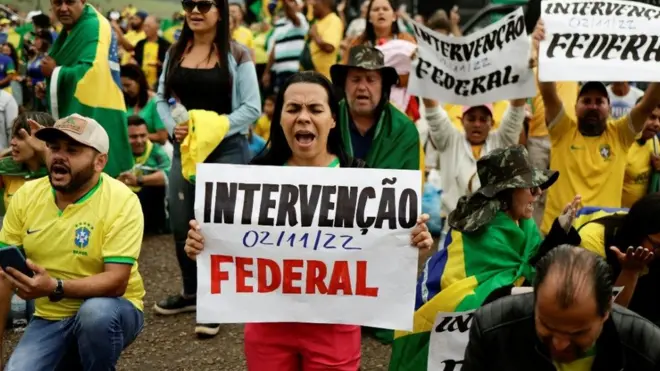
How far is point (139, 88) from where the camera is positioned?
892cm

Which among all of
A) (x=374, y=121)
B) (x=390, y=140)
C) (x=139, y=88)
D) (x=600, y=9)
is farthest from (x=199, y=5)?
(x=139, y=88)

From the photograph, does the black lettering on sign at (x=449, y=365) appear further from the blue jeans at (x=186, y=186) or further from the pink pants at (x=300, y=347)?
the blue jeans at (x=186, y=186)

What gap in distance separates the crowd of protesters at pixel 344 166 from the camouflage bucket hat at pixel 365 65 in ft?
0.04

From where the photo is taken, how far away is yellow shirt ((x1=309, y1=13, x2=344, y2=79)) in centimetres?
932

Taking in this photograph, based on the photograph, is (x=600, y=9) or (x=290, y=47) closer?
(x=600, y=9)

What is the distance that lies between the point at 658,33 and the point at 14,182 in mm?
4148

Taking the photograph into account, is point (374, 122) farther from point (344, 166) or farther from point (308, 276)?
point (308, 276)

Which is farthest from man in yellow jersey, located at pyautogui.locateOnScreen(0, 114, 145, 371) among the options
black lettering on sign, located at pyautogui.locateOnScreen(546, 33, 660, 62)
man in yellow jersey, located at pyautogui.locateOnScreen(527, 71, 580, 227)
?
man in yellow jersey, located at pyautogui.locateOnScreen(527, 71, 580, 227)

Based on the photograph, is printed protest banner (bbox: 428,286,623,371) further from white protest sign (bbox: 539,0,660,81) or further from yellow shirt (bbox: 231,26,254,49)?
yellow shirt (bbox: 231,26,254,49)

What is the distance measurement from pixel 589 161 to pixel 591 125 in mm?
A: 232

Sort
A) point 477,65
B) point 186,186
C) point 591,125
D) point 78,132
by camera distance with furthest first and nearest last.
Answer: point 477,65, point 591,125, point 186,186, point 78,132

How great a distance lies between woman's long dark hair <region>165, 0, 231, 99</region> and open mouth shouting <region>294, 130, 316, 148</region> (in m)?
1.72

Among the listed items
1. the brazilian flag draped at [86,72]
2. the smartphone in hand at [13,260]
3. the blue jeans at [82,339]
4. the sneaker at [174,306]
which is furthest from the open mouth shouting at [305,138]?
the brazilian flag draped at [86,72]

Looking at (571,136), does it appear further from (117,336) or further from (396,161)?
(117,336)
